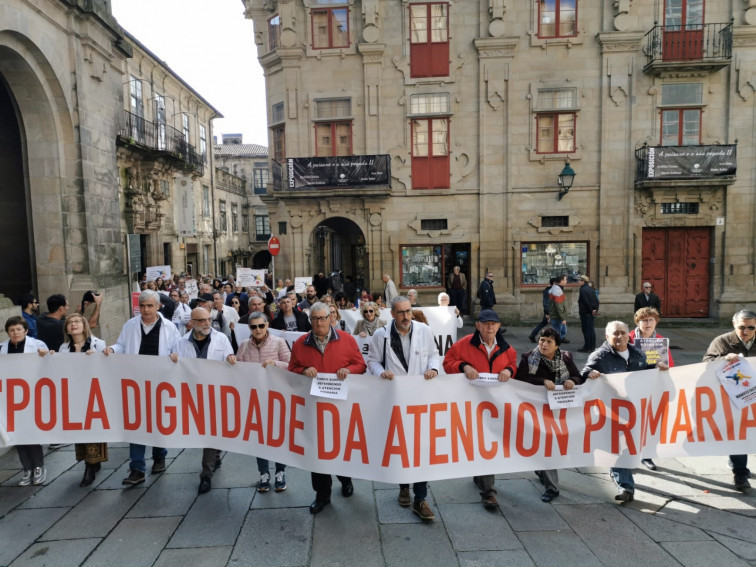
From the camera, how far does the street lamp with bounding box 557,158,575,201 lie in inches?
620

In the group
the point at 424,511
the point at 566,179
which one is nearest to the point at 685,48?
the point at 566,179

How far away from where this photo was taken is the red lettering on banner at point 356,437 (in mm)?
4438

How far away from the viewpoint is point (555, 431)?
14.7ft

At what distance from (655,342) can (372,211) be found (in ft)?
40.9

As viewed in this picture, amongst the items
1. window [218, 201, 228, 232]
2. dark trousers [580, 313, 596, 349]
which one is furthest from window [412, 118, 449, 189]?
window [218, 201, 228, 232]

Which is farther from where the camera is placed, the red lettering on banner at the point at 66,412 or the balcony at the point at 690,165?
the balcony at the point at 690,165

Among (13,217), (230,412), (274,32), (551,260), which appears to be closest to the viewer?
(230,412)

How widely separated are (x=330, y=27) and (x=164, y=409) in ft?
51.3

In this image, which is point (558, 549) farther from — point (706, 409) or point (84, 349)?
point (84, 349)

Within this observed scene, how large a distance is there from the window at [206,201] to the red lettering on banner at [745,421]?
29.0 meters

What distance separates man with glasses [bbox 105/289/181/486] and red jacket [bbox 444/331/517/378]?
3.10 metres

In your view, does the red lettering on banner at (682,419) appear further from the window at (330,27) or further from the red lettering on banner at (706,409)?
the window at (330,27)

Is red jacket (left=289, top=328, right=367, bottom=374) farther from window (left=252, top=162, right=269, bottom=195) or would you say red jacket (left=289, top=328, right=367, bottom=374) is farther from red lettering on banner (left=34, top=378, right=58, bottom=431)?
window (left=252, top=162, right=269, bottom=195)

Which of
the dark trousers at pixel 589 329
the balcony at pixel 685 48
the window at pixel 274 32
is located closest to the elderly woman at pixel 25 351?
the dark trousers at pixel 589 329
